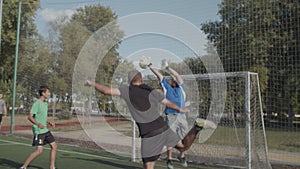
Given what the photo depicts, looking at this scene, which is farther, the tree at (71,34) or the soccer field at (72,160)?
the tree at (71,34)

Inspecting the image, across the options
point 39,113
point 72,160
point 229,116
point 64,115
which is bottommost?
point 72,160

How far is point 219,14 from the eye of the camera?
1208 centimetres

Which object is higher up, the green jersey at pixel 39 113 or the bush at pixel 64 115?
the green jersey at pixel 39 113

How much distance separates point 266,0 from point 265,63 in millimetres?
2829

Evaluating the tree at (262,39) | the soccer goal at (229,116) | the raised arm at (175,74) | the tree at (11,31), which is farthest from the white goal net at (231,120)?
the tree at (11,31)

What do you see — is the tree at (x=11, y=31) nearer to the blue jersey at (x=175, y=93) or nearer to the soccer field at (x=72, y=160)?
the soccer field at (x=72, y=160)

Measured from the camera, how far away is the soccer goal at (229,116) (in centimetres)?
808

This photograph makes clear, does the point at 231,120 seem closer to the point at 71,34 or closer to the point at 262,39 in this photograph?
the point at 262,39

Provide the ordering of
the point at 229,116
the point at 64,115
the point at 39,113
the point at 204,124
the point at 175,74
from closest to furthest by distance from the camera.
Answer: the point at 175,74
the point at 39,113
the point at 204,124
the point at 229,116
the point at 64,115

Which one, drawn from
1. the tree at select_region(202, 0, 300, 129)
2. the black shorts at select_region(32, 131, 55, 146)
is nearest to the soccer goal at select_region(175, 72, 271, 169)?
the tree at select_region(202, 0, 300, 129)

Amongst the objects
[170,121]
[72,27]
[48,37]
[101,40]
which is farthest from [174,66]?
[48,37]

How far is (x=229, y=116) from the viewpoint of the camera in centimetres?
1058

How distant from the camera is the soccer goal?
8.08 m

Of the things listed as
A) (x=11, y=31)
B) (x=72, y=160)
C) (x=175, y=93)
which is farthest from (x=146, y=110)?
(x=11, y=31)
